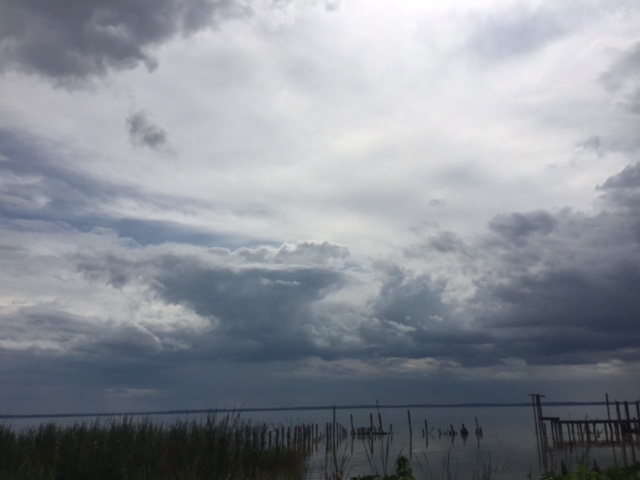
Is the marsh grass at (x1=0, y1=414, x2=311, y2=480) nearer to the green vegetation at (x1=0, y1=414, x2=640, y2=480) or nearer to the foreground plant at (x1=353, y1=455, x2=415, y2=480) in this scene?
the green vegetation at (x1=0, y1=414, x2=640, y2=480)

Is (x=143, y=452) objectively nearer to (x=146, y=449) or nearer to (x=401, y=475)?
(x=146, y=449)

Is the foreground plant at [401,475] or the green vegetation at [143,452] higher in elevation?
the foreground plant at [401,475]

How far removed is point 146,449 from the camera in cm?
1859

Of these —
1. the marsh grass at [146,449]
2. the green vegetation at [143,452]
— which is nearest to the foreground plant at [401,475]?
the green vegetation at [143,452]

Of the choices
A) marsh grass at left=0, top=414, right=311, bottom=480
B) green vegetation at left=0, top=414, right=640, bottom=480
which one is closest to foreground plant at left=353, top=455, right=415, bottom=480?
green vegetation at left=0, top=414, right=640, bottom=480

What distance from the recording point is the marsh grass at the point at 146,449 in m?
14.4

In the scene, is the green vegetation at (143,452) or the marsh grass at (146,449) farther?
the marsh grass at (146,449)

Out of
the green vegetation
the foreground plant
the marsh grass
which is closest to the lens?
the foreground plant

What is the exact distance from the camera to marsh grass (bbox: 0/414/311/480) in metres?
14.4

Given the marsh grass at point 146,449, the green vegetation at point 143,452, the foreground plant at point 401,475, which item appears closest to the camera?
the foreground plant at point 401,475

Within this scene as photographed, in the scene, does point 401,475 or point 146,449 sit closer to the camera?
point 401,475

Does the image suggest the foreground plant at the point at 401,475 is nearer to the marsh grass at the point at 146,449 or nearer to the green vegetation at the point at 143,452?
the green vegetation at the point at 143,452

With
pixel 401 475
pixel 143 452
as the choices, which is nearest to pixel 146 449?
pixel 143 452

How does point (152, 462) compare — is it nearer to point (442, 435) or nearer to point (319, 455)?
point (319, 455)
